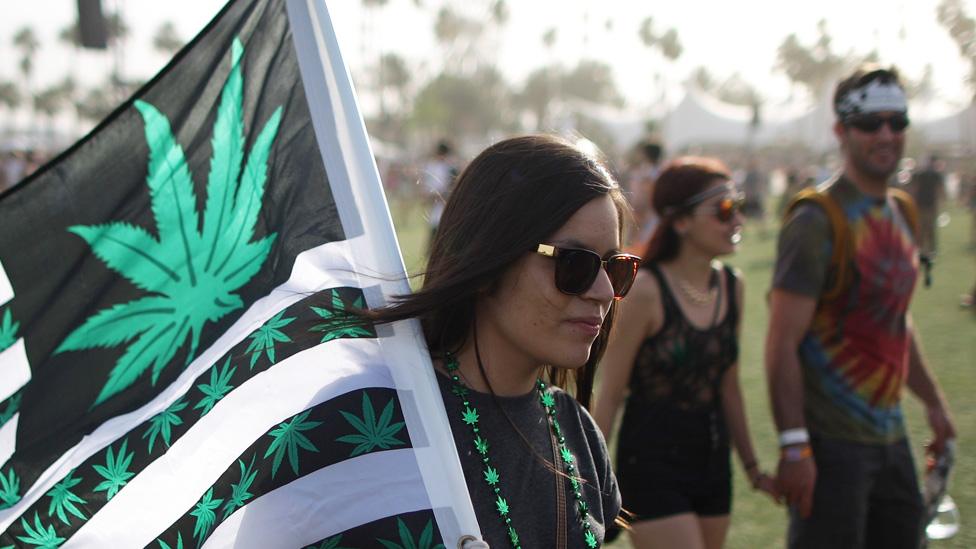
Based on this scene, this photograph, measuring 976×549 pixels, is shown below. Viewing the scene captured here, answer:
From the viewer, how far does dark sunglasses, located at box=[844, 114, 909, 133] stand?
379 centimetres

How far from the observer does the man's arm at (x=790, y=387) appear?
3.64m

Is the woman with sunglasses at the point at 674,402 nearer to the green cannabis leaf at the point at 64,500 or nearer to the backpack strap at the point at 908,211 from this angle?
the backpack strap at the point at 908,211

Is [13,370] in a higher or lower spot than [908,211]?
higher

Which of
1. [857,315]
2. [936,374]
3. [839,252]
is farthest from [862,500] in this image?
[936,374]

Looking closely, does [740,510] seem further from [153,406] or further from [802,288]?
[153,406]

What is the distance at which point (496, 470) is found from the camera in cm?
199

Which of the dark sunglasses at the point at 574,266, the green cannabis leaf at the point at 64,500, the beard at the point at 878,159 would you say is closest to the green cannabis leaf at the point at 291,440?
the green cannabis leaf at the point at 64,500

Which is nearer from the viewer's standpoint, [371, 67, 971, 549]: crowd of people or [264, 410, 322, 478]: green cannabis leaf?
[264, 410, 322, 478]: green cannabis leaf

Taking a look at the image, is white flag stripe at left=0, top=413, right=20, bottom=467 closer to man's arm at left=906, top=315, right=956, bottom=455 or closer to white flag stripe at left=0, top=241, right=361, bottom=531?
white flag stripe at left=0, top=241, right=361, bottom=531

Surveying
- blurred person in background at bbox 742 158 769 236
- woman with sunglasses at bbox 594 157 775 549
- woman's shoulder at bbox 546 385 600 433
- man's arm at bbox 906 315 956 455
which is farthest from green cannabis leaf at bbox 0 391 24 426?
blurred person in background at bbox 742 158 769 236

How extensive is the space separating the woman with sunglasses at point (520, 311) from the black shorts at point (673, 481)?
58.9 inches

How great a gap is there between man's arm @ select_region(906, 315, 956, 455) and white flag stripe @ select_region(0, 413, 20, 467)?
3341mm

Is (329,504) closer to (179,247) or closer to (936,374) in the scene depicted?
(179,247)

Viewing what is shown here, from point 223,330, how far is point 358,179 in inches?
17.6
